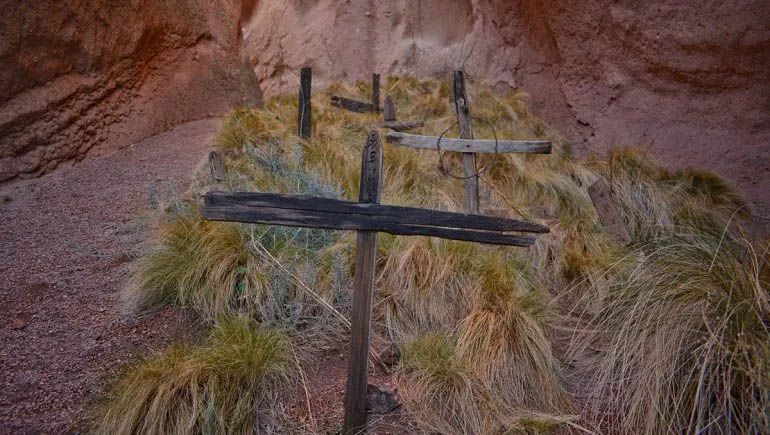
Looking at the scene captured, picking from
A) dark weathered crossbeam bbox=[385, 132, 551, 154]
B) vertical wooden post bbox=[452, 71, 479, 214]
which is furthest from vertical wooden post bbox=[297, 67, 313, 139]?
vertical wooden post bbox=[452, 71, 479, 214]

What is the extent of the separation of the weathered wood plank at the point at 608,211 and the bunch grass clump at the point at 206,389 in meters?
3.07

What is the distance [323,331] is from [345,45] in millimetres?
8962

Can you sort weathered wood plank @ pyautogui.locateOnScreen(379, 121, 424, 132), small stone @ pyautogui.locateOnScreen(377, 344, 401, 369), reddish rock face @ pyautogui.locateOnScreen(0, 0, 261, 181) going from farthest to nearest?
1. weathered wood plank @ pyautogui.locateOnScreen(379, 121, 424, 132)
2. reddish rock face @ pyautogui.locateOnScreen(0, 0, 261, 181)
3. small stone @ pyautogui.locateOnScreen(377, 344, 401, 369)

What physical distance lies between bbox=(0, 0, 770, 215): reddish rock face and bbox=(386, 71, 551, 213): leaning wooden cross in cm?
302

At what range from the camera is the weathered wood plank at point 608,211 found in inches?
175

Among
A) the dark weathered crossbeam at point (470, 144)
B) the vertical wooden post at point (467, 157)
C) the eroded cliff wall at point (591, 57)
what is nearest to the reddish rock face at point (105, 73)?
the eroded cliff wall at point (591, 57)

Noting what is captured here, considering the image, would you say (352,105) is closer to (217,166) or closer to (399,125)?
(399,125)

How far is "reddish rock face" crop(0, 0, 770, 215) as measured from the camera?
5.30 metres

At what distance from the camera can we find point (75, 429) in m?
2.30

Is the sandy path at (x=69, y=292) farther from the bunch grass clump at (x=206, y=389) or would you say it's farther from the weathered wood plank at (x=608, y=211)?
the weathered wood plank at (x=608, y=211)

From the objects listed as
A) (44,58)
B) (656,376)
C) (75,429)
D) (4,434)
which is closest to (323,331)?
(75,429)

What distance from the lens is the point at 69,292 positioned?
3.27m

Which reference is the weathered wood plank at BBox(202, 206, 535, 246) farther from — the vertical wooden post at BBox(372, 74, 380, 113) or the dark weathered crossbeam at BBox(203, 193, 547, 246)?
the vertical wooden post at BBox(372, 74, 380, 113)

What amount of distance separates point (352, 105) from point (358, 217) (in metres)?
5.31
